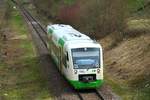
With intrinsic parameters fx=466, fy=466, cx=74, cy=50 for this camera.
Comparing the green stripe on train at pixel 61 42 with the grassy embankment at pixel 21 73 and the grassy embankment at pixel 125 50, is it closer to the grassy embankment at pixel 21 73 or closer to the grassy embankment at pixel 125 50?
the grassy embankment at pixel 21 73

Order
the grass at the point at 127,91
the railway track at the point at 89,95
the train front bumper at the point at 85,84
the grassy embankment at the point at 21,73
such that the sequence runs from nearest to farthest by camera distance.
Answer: the grass at the point at 127,91 < the railway track at the point at 89,95 < the train front bumper at the point at 85,84 < the grassy embankment at the point at 21,73


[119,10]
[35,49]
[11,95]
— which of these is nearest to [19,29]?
[35,49]

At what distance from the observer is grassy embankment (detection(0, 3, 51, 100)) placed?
2741 cm

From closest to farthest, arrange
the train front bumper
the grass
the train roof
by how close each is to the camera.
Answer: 1. the grass
2. the train front bumper
3. the train roof

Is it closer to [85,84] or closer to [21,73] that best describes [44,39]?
[21,73]

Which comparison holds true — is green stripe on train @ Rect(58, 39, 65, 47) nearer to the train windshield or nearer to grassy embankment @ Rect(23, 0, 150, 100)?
the train windshield

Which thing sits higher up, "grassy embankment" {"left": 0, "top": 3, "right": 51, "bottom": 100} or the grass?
the grass

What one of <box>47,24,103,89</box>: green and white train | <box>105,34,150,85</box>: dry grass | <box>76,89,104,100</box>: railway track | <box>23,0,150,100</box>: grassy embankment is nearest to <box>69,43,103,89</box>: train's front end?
<box>47,24,103,89</box>: green and white train

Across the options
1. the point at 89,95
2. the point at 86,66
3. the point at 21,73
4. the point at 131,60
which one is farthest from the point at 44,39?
the point at 89,95

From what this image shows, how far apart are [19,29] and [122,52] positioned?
2822 cm

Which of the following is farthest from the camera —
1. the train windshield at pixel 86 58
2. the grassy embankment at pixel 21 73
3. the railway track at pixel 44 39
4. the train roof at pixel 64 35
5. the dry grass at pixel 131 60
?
the train roof at pixel 64 35

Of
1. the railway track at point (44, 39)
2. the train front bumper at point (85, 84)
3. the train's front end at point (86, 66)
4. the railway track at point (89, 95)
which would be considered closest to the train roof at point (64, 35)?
the train's front end at point (86, 66)

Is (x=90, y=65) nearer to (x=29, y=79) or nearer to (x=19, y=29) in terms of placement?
(x=29, y=79)

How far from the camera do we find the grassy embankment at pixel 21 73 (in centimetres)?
2741
